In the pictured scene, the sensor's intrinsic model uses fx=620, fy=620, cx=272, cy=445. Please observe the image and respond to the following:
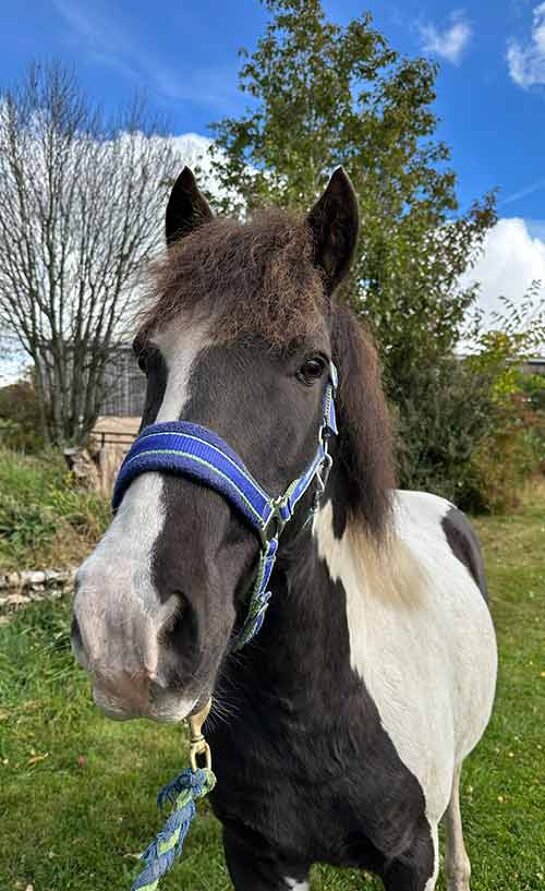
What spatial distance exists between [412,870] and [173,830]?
782mm

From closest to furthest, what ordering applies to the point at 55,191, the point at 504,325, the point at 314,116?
the point at 314,116, the point at 504,325, the point at 55,191

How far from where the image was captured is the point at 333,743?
159 cm

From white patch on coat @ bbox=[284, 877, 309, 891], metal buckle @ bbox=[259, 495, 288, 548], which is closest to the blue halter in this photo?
metal buckle @ bbox=[259, 495, 288, 548]

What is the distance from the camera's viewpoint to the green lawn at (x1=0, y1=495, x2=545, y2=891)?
121 inches

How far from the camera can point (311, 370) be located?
132cm

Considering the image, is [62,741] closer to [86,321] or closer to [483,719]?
[483,719]

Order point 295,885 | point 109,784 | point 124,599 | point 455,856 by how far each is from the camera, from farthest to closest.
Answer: point 109,784 → point 455,856 → point 295,885 → point 124,599

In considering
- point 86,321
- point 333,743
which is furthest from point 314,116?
point 333,743

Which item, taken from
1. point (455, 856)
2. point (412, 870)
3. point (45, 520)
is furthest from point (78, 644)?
point (45, 520)

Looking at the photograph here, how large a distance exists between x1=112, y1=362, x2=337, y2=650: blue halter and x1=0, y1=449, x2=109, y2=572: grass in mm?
4687

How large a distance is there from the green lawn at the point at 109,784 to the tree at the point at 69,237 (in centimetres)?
754

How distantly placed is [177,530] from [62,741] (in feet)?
12.8

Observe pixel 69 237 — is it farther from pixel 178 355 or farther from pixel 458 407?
pixel 178 355

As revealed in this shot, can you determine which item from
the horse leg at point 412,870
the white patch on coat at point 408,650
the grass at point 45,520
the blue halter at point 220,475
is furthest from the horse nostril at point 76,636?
the grass at point 45,520
